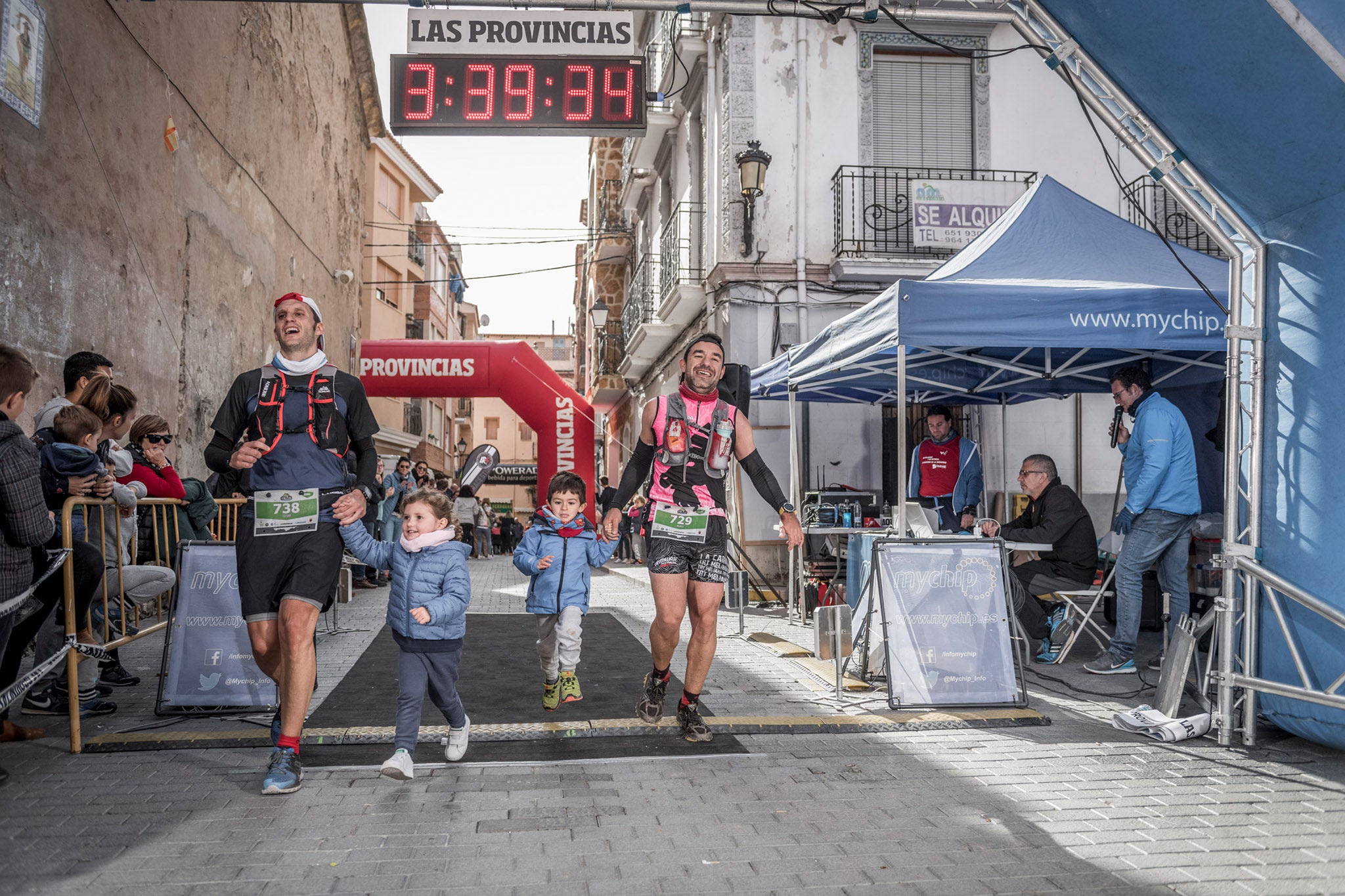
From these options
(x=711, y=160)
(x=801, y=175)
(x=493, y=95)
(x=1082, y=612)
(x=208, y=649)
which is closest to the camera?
(x=208, y=649)

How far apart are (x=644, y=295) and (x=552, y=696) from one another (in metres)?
15.2

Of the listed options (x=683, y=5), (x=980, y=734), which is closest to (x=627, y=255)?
(x=683, y=5)

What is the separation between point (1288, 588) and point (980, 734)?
5.31 ft

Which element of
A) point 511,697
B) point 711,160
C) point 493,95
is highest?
point 711,160

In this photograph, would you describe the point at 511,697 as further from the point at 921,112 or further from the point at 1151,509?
the point at 921,112

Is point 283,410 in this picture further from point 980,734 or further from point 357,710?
point 980,734

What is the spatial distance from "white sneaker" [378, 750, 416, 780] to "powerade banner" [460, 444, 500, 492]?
219 centimetres

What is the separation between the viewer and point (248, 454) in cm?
418

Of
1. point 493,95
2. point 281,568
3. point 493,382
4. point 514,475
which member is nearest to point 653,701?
point 281,568

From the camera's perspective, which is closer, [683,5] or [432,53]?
[683,5]

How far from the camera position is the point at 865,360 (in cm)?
871

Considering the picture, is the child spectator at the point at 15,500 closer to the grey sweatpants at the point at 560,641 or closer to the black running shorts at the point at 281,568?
the black running shorts at the point at 281,568

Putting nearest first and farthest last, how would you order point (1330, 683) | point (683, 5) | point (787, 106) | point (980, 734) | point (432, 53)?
1. point (1330, 683)
2. point (980, 734)
3. point (683, 5)
4. point (432, 53)
5. point (787, 106)

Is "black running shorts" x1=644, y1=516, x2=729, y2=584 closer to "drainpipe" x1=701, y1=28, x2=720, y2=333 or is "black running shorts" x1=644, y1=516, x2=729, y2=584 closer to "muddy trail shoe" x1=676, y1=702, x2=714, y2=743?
"muddy trail shoe" x1=676, y1=702, x2=714, y2=743
